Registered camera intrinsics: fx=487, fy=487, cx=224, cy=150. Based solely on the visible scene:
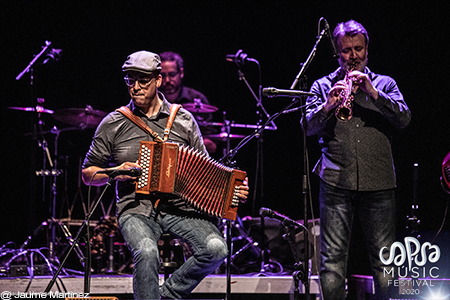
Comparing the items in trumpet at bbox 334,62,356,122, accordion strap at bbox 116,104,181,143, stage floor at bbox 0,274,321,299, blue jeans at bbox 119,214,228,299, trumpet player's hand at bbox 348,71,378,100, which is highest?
trumpet player's hand at bbox 348,71,378,100

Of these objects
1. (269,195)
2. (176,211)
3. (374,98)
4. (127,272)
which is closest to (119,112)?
(176,211)

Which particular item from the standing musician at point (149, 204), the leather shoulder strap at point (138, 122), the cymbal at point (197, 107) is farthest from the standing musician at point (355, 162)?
the cymbal at point (197, 107)

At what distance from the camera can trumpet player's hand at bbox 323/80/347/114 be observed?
A: 372 cm

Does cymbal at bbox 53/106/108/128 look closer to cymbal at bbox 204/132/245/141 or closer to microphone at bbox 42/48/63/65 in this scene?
microphone at bbox 42/48/63/65

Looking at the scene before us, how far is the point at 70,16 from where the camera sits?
7.10 meters

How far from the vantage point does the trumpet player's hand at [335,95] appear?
3.72m

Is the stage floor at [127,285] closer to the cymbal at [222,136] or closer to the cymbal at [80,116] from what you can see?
the cymbal at [222,136]

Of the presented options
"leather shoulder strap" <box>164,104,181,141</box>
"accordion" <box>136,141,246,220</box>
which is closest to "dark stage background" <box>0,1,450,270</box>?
"leather shoulder strap" <box>164,104,181,141</box>

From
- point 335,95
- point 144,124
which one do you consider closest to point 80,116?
point 144,124

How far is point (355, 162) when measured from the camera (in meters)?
3.92

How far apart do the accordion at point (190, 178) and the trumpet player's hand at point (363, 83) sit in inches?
45.1

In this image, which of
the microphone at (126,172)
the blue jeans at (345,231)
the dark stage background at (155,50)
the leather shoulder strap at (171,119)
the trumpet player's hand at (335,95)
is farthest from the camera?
the dark stage background at (155,50)

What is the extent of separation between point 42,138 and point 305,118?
13.3ft

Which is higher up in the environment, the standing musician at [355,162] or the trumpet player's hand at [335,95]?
the trumpet player's hand at [335,95]
